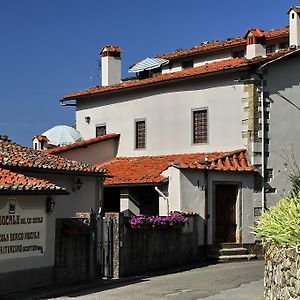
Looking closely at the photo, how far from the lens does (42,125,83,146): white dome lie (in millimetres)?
31845

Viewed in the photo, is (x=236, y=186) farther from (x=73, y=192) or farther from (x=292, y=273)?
(x=292, y=273)

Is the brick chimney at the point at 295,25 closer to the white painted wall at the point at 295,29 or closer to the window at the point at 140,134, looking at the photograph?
the white painted wall at the point at 295,29

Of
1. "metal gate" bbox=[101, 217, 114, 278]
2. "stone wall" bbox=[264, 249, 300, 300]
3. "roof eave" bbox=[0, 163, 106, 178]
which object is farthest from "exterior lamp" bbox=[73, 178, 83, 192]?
"stone wall" bbox=[264, 249, 300, 300]

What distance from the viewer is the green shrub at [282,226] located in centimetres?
1051

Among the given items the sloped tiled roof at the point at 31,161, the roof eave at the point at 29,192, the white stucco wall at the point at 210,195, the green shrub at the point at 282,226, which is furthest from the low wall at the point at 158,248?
the green shrub at the point at 282,226

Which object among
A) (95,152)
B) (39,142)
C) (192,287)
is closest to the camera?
(192,287)

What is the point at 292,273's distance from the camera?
10.2 meters

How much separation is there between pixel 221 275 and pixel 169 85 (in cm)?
1043

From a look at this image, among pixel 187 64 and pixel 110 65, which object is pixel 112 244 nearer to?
pixel 110 65

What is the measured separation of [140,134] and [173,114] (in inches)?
86.0

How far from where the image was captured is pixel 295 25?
82.6ft

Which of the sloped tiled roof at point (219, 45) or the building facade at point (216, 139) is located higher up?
the sloped tiled roof at point (219, 45)

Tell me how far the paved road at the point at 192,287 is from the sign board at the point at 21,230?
4.60 ft

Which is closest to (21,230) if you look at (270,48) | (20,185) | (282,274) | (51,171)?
(20,185)
